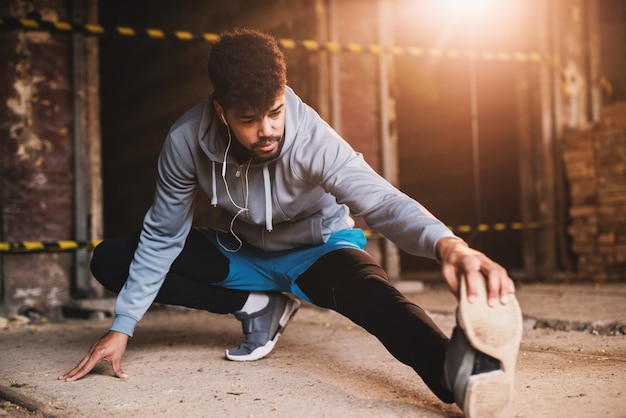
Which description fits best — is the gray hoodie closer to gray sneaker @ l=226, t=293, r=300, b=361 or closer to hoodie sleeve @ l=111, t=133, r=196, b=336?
hoodie sleeve @ l=111, t=133, r=196, b=336

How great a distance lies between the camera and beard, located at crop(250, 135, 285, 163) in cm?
203

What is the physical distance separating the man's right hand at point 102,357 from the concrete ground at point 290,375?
0.13 feet

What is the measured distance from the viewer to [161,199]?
91.8 inches

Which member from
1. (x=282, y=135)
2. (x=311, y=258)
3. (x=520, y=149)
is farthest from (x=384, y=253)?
(x=282, y=135)

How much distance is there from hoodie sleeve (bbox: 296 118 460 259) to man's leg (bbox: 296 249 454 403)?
178 millimetres

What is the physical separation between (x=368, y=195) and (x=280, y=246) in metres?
0.65

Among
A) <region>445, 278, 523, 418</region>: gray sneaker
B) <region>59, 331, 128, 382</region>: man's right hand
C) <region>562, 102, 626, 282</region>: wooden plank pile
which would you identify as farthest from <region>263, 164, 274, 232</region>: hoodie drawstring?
<region>562, 102, 626, 282</region>: wooden plank pile

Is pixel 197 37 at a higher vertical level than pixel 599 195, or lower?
higher

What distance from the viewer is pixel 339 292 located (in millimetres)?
2156

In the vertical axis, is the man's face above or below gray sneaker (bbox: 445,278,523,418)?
above

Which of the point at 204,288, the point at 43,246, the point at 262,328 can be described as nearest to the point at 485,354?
the point at 262,328

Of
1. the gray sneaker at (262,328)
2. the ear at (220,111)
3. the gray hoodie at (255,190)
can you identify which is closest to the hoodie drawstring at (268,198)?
the gray hoodie at (255,190)

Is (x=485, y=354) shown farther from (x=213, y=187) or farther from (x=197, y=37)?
(x=197, y=37)

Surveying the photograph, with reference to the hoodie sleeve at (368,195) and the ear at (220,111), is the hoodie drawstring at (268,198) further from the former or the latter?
the ear at (220,111)
